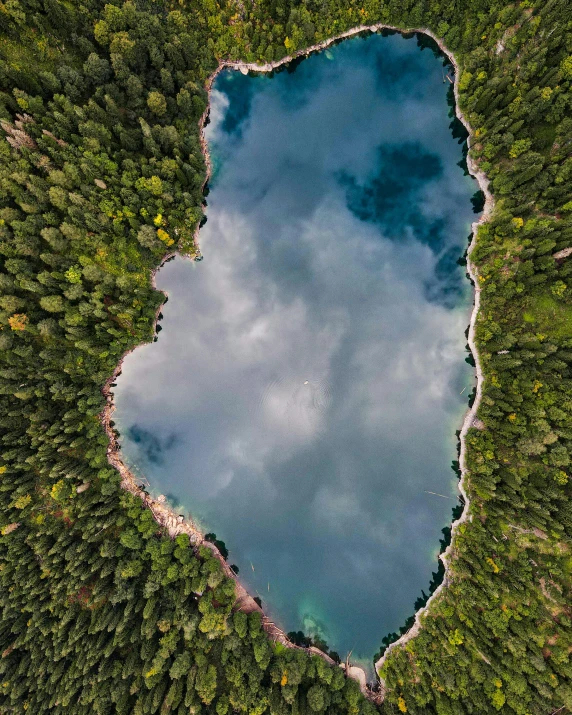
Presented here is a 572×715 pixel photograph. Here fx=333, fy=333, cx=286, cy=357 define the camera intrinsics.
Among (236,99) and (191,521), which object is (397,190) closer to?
(236,99)

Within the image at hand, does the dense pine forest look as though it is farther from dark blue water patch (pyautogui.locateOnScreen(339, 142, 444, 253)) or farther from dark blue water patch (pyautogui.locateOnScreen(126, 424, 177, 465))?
dark blue water patch (pyautogui.locateOnScreen(339, 142, 444, 253))

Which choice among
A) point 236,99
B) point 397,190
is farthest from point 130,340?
point 397,190

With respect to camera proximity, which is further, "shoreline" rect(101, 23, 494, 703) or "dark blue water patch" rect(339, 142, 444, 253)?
"dark blue water patch" rect(339, 142, 444, 253)

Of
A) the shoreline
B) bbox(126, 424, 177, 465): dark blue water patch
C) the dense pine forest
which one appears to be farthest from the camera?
bbox(126, 424, 177, 465): dark blue water patch

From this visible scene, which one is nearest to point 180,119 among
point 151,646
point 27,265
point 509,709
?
point 27,265

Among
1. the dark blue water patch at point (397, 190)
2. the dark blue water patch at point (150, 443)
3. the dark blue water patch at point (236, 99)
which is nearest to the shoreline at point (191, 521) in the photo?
the dark blue water patch at point (236, 99)

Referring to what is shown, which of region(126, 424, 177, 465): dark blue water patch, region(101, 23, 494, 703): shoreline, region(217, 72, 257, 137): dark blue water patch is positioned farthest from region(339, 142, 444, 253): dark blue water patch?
region(126, 424, 177, 465): dark blue water patch

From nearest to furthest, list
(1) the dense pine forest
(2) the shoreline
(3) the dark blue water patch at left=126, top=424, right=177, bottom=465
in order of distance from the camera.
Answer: (1) the dense pine forest, (2) the shoreline, (3) the dark blue water patch at left=126, top=424, right=177, bottom=465
